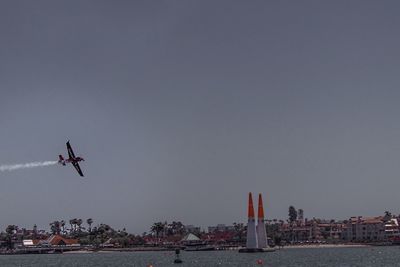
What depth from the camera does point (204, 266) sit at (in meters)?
136

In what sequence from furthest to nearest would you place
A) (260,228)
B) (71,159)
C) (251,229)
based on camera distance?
(260,228) → (251,229) → (71,159)

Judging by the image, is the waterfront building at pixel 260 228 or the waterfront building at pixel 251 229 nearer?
the waterfront building at pixel 251 229

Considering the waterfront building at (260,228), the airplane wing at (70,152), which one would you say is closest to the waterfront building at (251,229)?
the waterfront building at (260,228)

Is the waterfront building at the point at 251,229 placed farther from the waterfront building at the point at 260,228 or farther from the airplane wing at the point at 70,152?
the airplane wing at the point at 70,152

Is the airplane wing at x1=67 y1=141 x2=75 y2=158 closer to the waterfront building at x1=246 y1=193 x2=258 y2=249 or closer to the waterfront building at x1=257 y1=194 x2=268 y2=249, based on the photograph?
the waterfront building at x1=246 y1=193 x2=258 y2=249

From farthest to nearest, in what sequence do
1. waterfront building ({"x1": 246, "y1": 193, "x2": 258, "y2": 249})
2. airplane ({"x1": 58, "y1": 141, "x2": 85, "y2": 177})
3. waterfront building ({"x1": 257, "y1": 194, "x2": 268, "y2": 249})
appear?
waterfront building ({"x1": 257, "y1": 194, "x2": 268, "y2": 249}), waterfront building ({"x1": 246, "y1": 193, "x2": 258, "y2": 249}), airplane ({"x1": 58, "y1": 141, "x2": 85, "y2": 177})

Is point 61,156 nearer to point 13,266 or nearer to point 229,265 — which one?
point 229,265

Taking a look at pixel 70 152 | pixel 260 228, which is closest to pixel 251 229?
pixel 260 228

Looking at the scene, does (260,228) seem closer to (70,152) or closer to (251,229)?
(251,229)

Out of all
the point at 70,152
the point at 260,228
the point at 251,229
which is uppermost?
the point at 70,152

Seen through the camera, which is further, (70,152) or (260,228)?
(260,228)

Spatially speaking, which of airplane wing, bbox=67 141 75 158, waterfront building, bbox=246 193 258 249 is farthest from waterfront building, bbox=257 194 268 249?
airplane wing, bbox=67 141 75 158

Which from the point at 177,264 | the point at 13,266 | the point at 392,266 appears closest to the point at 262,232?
Answer: the point at 177,264

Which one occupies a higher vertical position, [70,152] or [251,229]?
[70,152]
